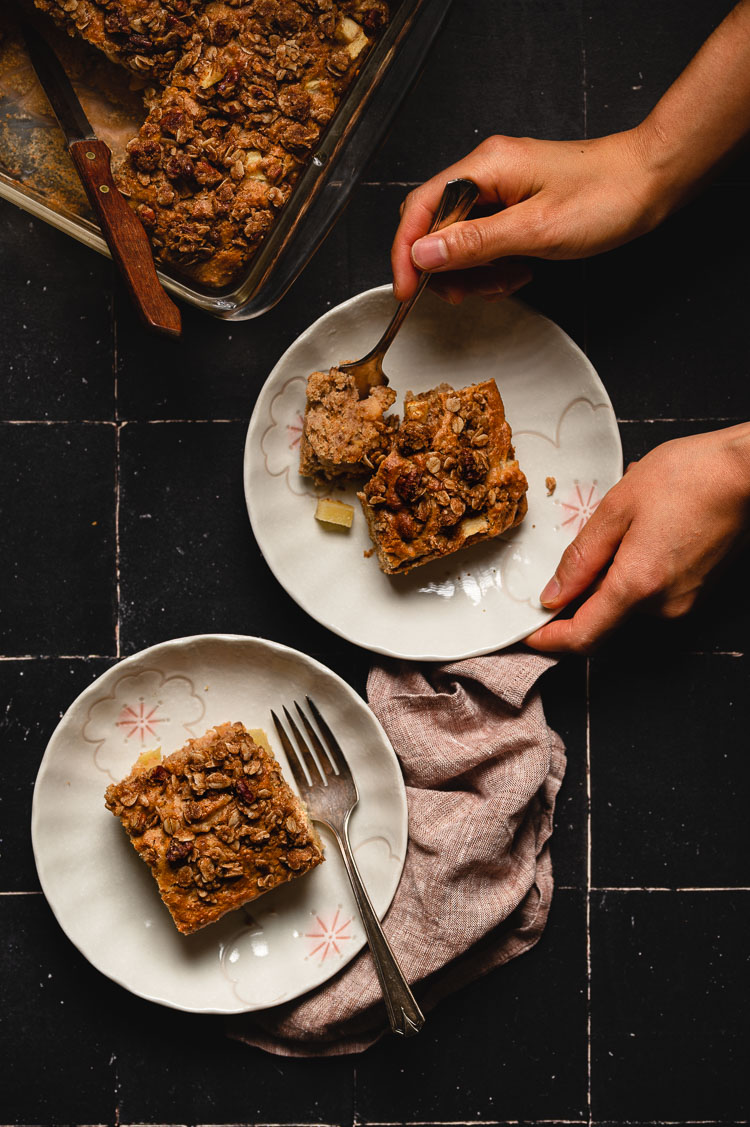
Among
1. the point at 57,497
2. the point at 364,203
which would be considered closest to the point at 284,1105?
the point at 57,497

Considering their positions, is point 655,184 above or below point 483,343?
above

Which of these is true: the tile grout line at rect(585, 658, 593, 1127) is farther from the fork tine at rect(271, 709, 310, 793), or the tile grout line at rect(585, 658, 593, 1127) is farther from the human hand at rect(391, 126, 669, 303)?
the human hand at rect(391, 126, 669, 303)

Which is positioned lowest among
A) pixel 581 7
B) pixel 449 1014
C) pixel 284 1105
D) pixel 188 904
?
pixel 284 1105

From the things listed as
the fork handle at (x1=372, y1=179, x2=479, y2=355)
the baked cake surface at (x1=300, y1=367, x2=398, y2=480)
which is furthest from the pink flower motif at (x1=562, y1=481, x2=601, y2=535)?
the fork handle at (x1=372, y1=179, x2=479, y2=355)

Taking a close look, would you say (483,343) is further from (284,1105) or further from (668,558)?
(284,1105)

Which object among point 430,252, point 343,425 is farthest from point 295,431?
point 430,252

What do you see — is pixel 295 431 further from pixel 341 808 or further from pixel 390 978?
pixel 390 978
